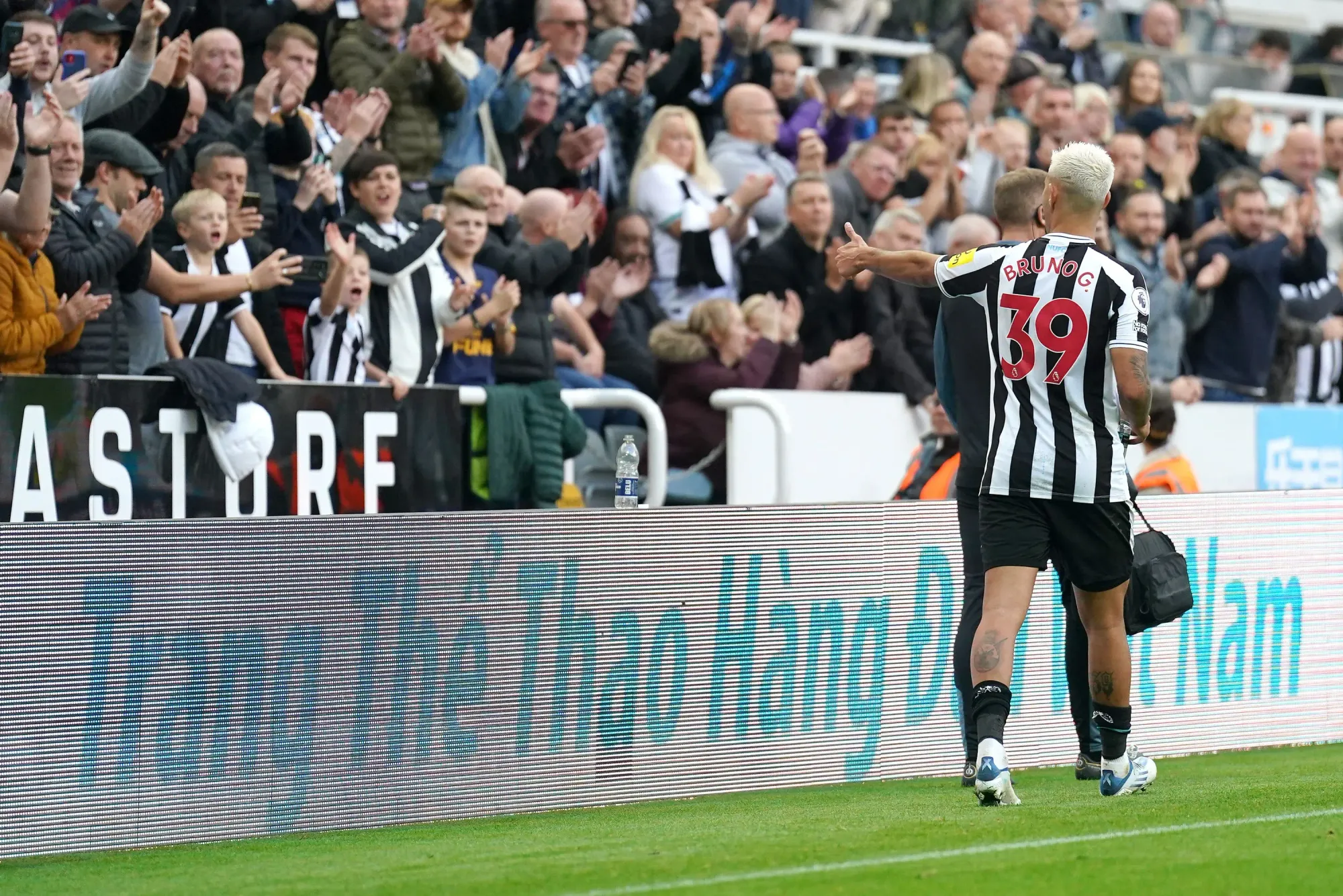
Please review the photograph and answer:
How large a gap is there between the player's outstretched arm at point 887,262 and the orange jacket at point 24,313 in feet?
13.0

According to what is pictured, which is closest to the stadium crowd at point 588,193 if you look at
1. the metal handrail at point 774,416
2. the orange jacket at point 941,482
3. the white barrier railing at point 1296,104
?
the metal handrail at point 774,416

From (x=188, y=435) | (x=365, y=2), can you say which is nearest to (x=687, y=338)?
(x=365, y=2)

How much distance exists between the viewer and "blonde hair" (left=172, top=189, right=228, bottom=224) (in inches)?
400

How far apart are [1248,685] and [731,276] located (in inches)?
197

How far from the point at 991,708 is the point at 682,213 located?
704 centimetres

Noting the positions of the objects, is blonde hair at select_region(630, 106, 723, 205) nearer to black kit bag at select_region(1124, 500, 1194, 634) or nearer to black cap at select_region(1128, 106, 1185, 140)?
black cap at select_region(1128, 106, 1185, 140)

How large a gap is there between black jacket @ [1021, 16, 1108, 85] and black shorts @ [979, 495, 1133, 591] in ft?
38.2

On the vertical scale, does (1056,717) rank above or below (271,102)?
below

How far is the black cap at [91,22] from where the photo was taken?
33.9ft

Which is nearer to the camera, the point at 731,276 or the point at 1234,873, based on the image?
the point at 1234,873

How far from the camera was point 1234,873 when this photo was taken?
17.9 ft

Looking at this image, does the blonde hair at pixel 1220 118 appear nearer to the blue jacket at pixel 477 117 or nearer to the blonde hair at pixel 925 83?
the blonde hair at pixel 925 83

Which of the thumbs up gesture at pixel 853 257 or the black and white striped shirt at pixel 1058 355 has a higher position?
the thumbs up gesture at pixel 853 257

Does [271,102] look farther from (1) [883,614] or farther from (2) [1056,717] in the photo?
(2) [1056,717]
